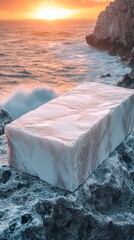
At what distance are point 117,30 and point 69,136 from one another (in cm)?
3664

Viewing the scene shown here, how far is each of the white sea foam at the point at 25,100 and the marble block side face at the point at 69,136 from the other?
16.2m

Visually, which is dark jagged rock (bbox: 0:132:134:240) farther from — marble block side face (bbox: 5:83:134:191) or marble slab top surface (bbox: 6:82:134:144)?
marble slab top surface (bbox: 6:82:134:144)

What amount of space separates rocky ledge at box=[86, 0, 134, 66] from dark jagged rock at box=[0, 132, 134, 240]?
84.3ft

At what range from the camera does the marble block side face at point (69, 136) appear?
3553mm

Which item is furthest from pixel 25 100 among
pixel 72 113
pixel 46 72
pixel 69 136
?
pixel 69 136

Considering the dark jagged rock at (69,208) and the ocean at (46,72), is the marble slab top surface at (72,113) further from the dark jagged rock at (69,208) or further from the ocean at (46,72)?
the ocean at (46,72)

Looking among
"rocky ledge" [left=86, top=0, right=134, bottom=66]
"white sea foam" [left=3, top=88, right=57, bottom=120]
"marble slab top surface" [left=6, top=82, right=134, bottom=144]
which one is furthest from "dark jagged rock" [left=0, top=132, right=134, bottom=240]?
"rocky ledge" [left=86, top=0, right=134, bottom=66]

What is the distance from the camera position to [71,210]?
3.48m

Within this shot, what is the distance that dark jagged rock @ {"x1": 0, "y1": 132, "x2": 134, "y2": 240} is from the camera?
322cm

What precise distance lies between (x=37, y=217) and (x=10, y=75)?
30.0 meters

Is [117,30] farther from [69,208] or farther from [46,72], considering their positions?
[69,208]

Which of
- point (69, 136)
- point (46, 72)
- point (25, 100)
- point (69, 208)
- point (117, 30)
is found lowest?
point (46, 72)

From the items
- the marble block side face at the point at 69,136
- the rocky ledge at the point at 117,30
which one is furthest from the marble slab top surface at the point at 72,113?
the rocky ledge at the point at 117,30

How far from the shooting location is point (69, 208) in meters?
3.48
